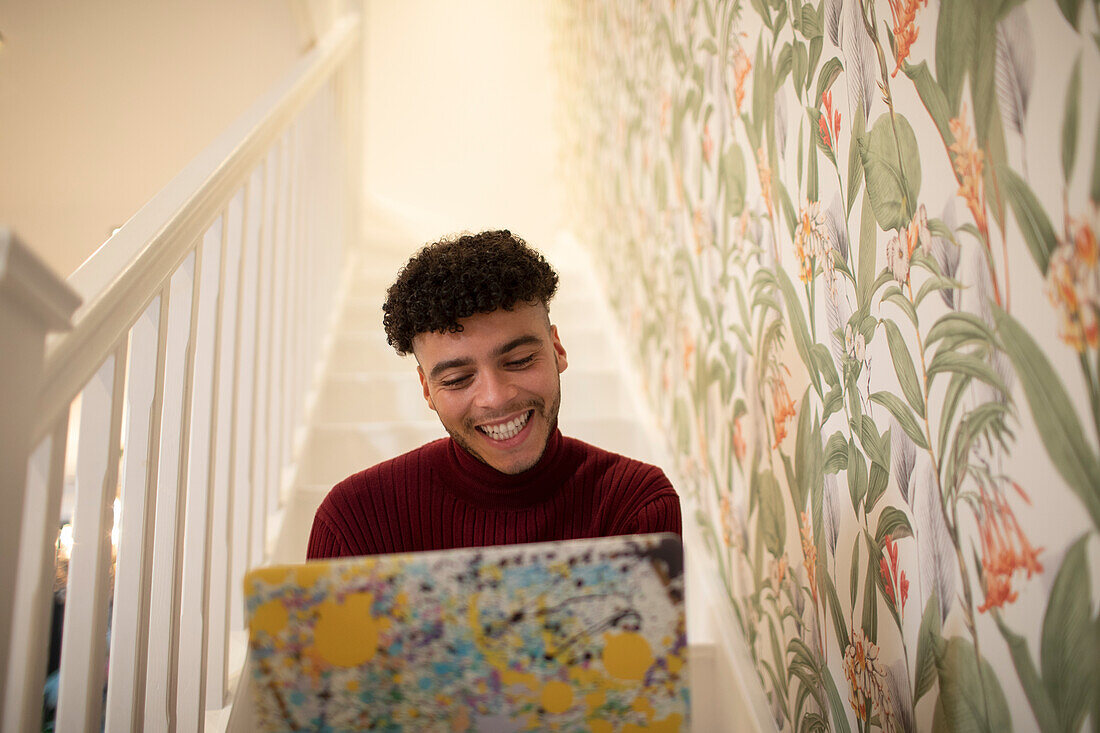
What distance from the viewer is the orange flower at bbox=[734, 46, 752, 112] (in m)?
1.23

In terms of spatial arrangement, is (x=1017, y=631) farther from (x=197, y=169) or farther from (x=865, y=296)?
(x=197, y=169)

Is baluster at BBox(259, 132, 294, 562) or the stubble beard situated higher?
baluster at BBox(259, 132, 294, 562)

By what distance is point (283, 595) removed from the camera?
0.62m

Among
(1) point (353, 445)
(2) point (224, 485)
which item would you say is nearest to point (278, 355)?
(1) point (353, 445)

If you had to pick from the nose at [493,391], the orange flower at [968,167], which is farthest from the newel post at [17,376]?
the orange flower at [968,167]

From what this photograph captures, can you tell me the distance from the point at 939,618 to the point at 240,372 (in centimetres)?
120

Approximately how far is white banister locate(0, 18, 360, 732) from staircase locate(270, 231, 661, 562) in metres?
0.24

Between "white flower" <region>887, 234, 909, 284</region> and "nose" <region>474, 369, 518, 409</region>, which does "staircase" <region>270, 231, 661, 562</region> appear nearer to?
"nose" <region>474, 369, 518, 409</region>

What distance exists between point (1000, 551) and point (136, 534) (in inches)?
37.1

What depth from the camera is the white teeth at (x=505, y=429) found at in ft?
3.30

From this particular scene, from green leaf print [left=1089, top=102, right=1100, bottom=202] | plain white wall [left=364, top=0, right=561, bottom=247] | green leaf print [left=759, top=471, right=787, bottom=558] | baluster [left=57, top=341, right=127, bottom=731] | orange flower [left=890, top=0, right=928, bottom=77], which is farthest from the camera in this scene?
plain white wall [left=364, top=0, right=561, bottom=247]

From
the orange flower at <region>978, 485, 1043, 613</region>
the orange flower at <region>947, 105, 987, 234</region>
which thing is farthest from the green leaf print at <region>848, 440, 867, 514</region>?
the orange flower at <region>947, 105, 987, 234</region>

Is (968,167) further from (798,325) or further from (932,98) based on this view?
(798,325)

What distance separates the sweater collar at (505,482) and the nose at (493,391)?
11 centimetres
